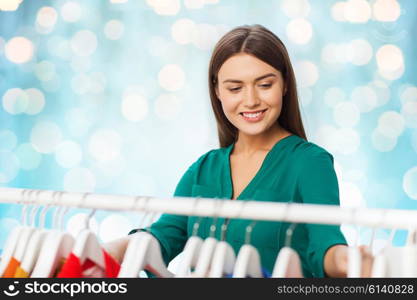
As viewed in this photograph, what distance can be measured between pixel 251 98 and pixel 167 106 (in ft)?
7.73

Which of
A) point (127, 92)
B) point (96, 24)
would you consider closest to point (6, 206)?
point (127, 92)

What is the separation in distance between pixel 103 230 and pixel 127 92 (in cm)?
82

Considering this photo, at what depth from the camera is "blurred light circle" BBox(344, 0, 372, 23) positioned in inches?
142

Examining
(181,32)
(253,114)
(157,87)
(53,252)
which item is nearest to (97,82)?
(157,87)

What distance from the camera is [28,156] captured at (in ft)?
12.5

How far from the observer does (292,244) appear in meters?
1.47

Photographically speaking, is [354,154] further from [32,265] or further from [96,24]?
[32,265]

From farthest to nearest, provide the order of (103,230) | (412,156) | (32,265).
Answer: (103,230) < (412,156) < (32,265)

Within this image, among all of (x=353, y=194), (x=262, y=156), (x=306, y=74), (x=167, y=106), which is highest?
(x=306, y=74)

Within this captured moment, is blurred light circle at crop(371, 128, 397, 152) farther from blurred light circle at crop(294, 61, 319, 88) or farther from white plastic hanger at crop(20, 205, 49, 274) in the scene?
white plastic hanger at crop(20, 205, 49, 274)

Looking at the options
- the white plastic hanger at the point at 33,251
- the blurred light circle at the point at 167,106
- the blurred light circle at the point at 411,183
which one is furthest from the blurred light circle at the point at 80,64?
the white plastic hanger at the point at 33,251

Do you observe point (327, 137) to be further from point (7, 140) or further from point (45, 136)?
point (7, 140)

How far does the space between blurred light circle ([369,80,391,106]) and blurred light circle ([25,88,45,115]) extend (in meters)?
1.93

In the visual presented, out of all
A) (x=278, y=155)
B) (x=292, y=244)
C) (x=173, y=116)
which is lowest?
(x=292, y=244)
